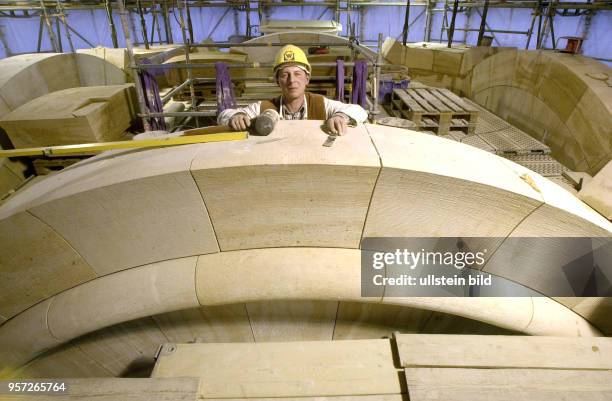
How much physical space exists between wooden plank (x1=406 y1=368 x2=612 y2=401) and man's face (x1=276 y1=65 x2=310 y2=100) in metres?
2.40

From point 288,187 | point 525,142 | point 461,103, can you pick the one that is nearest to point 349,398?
point 288,187

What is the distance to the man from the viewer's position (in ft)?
8.87

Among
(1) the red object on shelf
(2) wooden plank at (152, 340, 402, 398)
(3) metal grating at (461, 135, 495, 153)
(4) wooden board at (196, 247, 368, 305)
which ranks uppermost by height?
(1) the red object on shelf

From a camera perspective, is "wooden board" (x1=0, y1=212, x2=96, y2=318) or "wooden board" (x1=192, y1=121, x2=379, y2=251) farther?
"wooden board" (x1=0, y1=212, x2=96, y2=318)

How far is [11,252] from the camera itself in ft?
7.22

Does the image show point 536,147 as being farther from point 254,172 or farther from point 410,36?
point 410,36

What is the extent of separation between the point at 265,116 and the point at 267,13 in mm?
17735

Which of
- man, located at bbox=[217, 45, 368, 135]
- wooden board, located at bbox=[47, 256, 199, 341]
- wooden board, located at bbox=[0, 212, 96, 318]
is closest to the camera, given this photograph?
wooden board, located at bbox=[0, 212, 96, 318]

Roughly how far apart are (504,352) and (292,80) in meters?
2.58

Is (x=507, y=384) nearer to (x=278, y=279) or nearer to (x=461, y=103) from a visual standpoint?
(x=278, y=279)

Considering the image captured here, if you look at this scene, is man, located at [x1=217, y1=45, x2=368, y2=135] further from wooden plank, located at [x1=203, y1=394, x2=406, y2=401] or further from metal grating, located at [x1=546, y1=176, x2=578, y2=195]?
metal grating, located at [x1=546, y1=176, x2=578, y2=195]

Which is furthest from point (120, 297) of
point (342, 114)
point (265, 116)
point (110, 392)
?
point (342, 114)

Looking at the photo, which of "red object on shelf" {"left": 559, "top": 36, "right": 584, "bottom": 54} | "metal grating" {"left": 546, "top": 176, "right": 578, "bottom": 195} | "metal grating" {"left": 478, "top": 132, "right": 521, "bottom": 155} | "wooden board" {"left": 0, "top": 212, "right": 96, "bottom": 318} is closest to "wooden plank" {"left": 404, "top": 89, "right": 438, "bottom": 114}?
"metal grating" {"left": 478, "top": 132, "right": 521, "bottom": 155}

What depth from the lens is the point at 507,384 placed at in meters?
1.67
